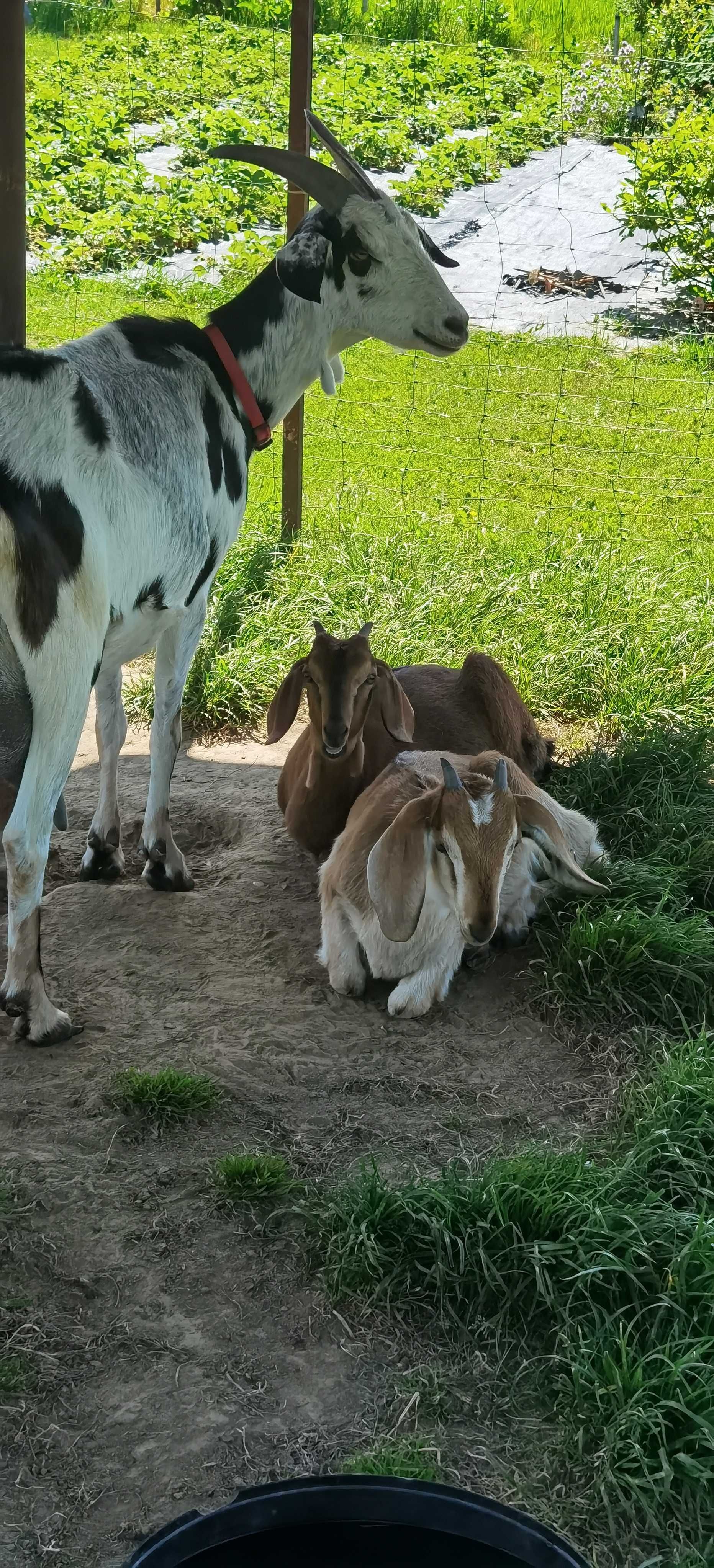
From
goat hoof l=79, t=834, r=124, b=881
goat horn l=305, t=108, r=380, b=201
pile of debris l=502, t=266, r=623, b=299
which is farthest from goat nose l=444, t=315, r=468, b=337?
pile of debris l=502, t=266, r=623, b=299

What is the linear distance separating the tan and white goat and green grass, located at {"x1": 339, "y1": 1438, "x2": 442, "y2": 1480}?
4.70 feet

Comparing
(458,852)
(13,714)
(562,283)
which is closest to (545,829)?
(458,852)

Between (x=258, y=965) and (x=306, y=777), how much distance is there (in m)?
0.77

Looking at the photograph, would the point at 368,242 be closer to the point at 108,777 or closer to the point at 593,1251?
the point at 108,777

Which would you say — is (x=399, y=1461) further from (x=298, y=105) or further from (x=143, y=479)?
(x=298, y=105)

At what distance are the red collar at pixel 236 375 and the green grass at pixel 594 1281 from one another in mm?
2669

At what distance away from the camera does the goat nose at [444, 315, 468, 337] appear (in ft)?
15.8

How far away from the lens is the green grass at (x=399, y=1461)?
2486mm

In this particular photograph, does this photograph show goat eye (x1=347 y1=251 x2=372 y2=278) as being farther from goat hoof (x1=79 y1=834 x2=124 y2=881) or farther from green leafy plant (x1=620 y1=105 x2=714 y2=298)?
green leafy plant (x1=620 y1=105 x2=714 y2=298)

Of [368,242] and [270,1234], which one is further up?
[368,242]

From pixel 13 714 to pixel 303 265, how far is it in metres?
1.91

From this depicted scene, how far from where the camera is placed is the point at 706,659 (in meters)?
6.43

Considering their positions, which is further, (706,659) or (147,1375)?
(706,659)

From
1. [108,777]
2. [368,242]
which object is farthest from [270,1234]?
[368,242]
